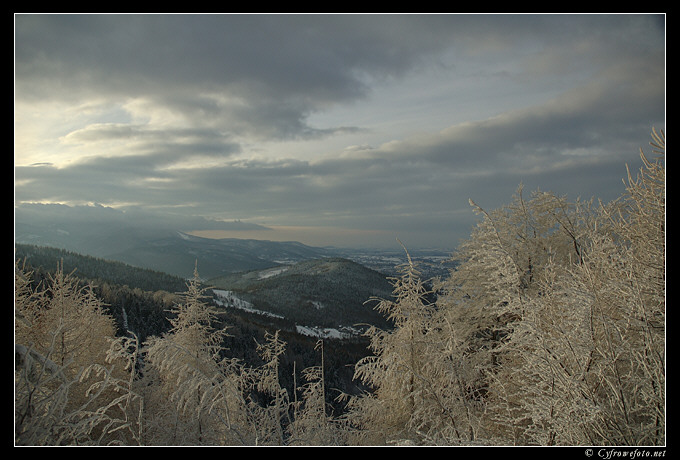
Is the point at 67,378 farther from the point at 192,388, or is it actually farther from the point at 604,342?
the point at 604,342

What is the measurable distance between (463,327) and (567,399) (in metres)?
8.96

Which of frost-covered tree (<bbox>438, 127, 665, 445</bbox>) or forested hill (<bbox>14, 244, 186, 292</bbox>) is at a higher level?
frost-covered tree (<bbox>438, 127, 665, 445</bbox>)

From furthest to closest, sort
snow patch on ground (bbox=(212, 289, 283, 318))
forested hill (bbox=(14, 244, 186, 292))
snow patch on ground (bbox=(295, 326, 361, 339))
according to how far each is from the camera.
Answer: snow patch on ground (bbox=(212, 289, 283, 318)), forested hill (bbox=(14, 244, 186, 292)), snow patch on ground (bbox=(295, 326, 361, 339))

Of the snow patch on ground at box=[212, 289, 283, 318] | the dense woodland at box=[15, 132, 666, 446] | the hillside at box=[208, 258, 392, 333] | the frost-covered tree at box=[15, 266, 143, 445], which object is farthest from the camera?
the hillside at box=[208, 258, 392, 333]

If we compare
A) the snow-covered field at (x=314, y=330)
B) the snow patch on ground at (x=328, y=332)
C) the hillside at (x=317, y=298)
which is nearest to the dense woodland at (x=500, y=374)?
the snow-covered field at (x=314, y=330)

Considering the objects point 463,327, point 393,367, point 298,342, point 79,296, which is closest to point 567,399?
point 393,367

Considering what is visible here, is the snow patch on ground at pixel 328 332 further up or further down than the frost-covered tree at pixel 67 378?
further down

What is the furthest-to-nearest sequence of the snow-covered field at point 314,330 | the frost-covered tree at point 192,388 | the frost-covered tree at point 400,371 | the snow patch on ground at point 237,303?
1. the snow patch on ground at point 237,303
2. the snow-covered field at point 314,330
3. the frost-covered tree at point 400,371
4. the frost-covered tree at point 192,388

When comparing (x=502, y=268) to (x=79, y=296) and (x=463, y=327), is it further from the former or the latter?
(x=79, y=296)

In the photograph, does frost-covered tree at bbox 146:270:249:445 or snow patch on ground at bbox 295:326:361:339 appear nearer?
frost-covered tree at bbox 146:270:249:445

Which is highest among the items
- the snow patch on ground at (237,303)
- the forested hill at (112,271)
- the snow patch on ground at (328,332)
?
the forested hill at (112,271)

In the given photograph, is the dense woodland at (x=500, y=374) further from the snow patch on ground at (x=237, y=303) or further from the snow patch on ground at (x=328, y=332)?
the snow patch on ground at (x=237, y=303)

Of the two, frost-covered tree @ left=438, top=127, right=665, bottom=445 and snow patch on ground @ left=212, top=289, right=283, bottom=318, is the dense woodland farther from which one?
snow patch on ground @ left=212, top=289, right=283, bottom=318

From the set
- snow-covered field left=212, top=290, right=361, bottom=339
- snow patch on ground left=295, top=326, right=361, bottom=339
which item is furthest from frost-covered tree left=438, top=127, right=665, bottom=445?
snow patch on ground left=295, top=326, right=361, bottom=339
